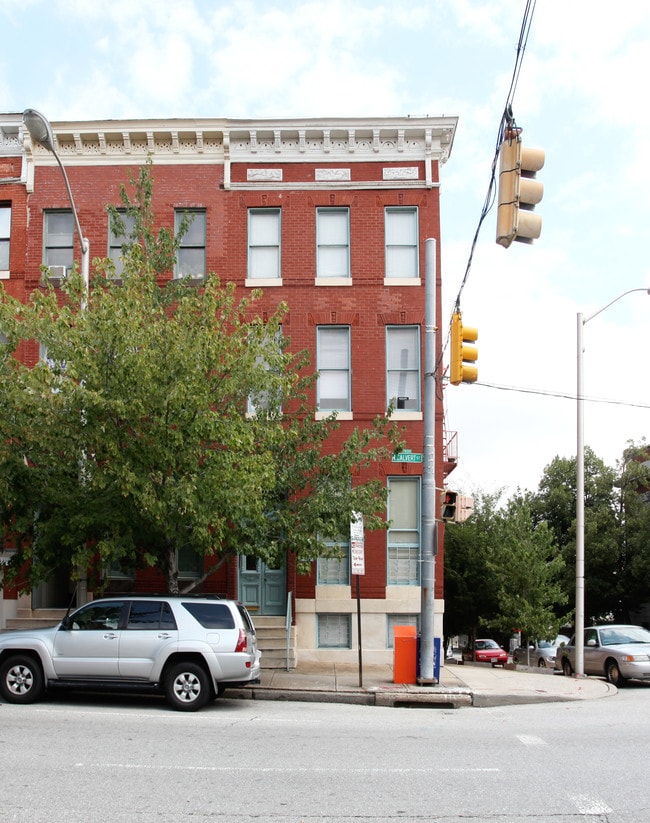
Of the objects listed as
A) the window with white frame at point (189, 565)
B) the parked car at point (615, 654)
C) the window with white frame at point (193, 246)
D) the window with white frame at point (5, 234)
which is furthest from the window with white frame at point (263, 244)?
the parked car at point (615, 654)

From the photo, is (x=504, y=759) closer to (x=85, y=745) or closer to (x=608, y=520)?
(x=85, y=745)

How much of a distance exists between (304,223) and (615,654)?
1195cm

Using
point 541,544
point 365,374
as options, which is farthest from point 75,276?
point 541,544

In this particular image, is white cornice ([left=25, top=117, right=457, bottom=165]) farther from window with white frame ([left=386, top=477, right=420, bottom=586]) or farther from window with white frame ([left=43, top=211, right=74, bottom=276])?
window with white frame ([left=386, top=477, right=420, bottom=586])

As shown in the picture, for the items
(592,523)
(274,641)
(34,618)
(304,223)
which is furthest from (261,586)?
(592,523)

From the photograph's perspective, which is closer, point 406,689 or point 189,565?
point 406,689

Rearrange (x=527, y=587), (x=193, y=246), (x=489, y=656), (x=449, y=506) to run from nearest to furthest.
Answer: (x=449, y=506)
(x=193, y=246)
(x=527, y=587)
(x=489, y=656)

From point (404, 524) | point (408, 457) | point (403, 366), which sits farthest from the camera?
point (403, 366)

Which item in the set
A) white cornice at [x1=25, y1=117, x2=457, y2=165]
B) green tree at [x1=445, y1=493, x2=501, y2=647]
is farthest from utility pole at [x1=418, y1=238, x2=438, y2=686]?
green tree at [x1=445, y1=493, x2=501, y2=647]

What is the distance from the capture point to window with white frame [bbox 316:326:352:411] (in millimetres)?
20547

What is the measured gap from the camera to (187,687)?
12.8 metres

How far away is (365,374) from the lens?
20.5 meters

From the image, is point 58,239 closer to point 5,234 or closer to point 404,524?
point 5,234

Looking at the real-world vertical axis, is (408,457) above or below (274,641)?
above
